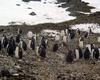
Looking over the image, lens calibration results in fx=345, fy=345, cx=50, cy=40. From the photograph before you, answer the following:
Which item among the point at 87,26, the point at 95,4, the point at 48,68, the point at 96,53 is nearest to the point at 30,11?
the point at 95,4

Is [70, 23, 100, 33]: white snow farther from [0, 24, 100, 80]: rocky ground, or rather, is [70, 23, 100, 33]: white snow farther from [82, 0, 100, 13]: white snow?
[0, 24, 100, 80]: rocky ground

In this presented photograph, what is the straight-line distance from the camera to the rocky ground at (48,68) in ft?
54.5

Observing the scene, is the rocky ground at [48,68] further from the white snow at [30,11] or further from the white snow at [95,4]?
the white snow at [95,4]

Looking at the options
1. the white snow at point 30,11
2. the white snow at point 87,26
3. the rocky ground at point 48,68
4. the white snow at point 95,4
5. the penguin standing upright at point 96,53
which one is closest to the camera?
the rocky ground at point 48,68

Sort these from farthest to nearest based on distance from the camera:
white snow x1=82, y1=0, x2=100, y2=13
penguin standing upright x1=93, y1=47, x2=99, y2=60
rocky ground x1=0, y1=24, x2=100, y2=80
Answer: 1. white snow x1=82, y1=0, x2=100, y2=13
2. penguin standing upright x1=93, y1=47, x2=99, y2=60
3. rocky ground x1=0, y1=24, x2=100, y2=80

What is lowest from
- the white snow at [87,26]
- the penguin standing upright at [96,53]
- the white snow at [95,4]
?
the white snow at [95,4]

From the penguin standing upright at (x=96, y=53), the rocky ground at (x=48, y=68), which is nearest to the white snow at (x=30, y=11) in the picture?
the rocky ground at (x=48, y=68)

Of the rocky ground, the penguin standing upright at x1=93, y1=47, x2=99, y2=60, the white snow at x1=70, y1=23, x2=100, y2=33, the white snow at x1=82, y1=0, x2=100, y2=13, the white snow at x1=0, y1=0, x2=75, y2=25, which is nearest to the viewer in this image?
the rocky ground

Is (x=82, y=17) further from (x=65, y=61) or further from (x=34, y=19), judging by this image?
(x=65, y=61)

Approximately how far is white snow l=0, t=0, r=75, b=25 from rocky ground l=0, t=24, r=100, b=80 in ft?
52.1

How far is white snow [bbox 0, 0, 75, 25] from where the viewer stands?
40022 millimetres

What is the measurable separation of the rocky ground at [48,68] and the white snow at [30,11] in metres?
15.9

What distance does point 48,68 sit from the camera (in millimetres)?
19531

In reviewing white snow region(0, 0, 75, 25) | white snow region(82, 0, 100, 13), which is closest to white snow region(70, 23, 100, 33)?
white snow region(0, 0, 75, 25)
